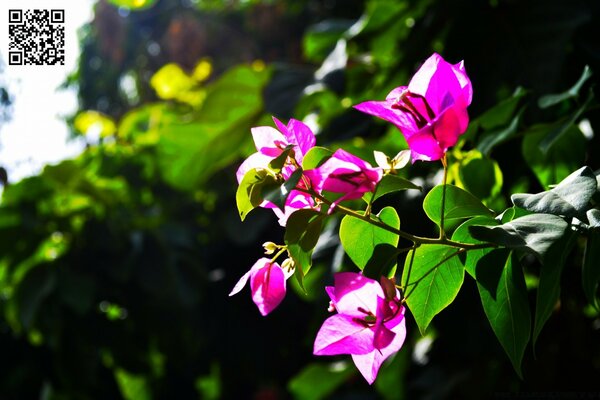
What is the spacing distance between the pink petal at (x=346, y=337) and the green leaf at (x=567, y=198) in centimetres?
9

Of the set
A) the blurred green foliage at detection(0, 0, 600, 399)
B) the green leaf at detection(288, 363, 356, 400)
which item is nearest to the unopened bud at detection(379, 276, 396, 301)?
the blurred green foliage at detection(0, 0, 600, 399)

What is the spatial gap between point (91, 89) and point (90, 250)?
2.84 meters

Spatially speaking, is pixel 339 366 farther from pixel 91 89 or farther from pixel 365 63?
pixel 91 89

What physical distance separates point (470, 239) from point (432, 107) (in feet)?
0.23

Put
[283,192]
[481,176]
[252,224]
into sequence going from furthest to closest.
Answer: [252,224] < [481,176] < [283,192]

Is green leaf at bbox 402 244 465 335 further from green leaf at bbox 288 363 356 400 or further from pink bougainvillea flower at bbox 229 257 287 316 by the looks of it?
green leaf at bbox 288 363 356 400

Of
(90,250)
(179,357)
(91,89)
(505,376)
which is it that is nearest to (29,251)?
(90,250)

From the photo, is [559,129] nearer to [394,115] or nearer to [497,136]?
[497,136]

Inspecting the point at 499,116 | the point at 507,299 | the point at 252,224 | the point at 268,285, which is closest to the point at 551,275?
the point at 507,299

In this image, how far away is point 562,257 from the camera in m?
0.36

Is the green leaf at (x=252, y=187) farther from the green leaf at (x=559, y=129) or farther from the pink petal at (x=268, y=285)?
the green leaf at (x=559, y=129)

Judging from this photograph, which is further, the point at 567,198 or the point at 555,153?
the point at 555,153

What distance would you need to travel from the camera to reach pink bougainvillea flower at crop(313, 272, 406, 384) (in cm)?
36

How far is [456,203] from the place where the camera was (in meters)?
0.40
